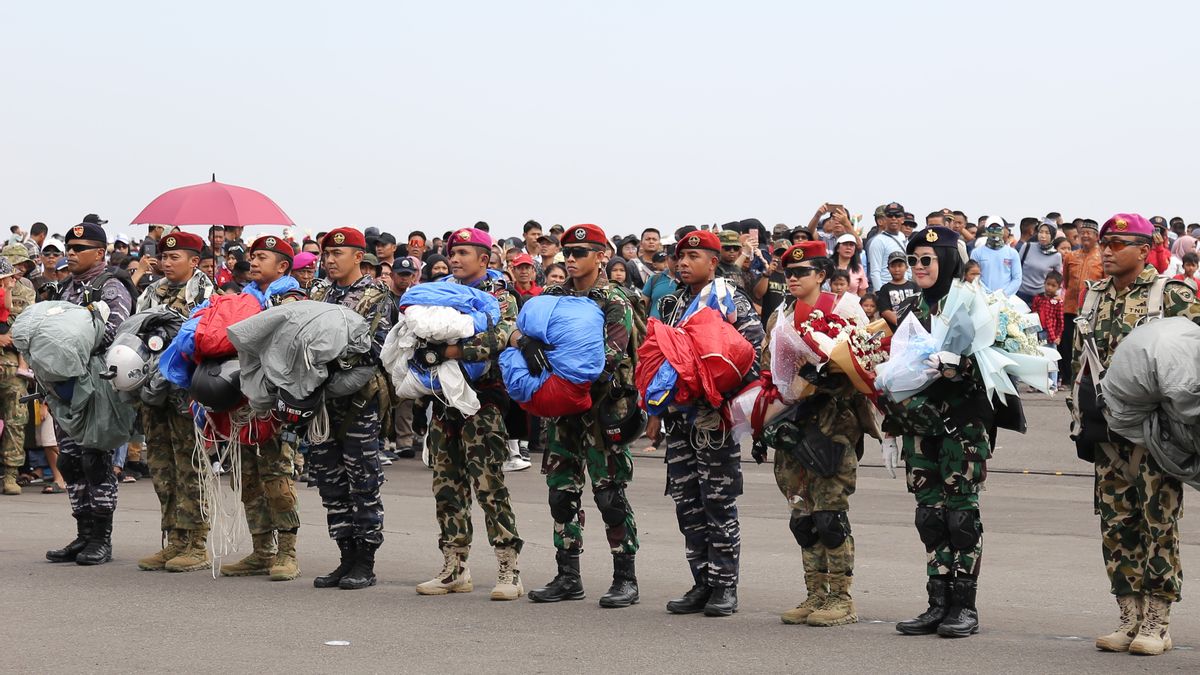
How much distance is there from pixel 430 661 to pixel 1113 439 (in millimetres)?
3404

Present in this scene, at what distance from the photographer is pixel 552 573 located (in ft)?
33.1

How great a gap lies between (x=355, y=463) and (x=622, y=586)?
1.90 meters

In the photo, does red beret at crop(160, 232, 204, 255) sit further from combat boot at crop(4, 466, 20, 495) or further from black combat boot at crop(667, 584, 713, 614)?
combat boot at crop(4, 466, 20, 495)

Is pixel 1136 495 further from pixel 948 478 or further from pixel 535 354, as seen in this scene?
pixel 535 354

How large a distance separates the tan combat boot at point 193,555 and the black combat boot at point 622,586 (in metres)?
3.08

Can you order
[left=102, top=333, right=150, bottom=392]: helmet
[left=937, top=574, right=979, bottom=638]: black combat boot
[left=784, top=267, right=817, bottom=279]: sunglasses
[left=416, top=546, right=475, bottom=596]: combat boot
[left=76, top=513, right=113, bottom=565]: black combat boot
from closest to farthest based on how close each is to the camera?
[left=937, top=574, right=979, bottom=638]: black combat boot, [left=784, top=267, right=817, bottom=279]: sunglasses, [left=416, top=546, right=475, bottom=596]: combat boot, [left=102, top=333, right=150, bottom=392]: helmet, [left=76, top=513, right=113, bottom=565]: black combat boot

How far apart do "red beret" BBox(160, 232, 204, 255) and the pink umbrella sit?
266 centimetres

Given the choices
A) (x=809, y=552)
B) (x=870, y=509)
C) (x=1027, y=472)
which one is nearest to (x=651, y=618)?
(x=809, y=552)

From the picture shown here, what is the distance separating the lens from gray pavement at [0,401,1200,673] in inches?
288

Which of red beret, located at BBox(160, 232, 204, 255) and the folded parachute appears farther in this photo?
red beret, located at BBox(160, 232, 204, 255)

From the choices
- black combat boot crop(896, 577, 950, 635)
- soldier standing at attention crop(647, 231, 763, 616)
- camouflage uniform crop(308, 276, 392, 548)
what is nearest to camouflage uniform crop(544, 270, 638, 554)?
soldier standing at attention crop(647, 231, 763, 616)

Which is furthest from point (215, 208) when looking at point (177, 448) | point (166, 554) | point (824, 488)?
point (824, 488)

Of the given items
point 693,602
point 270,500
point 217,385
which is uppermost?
point 217,385

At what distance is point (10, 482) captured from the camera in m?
14.8
